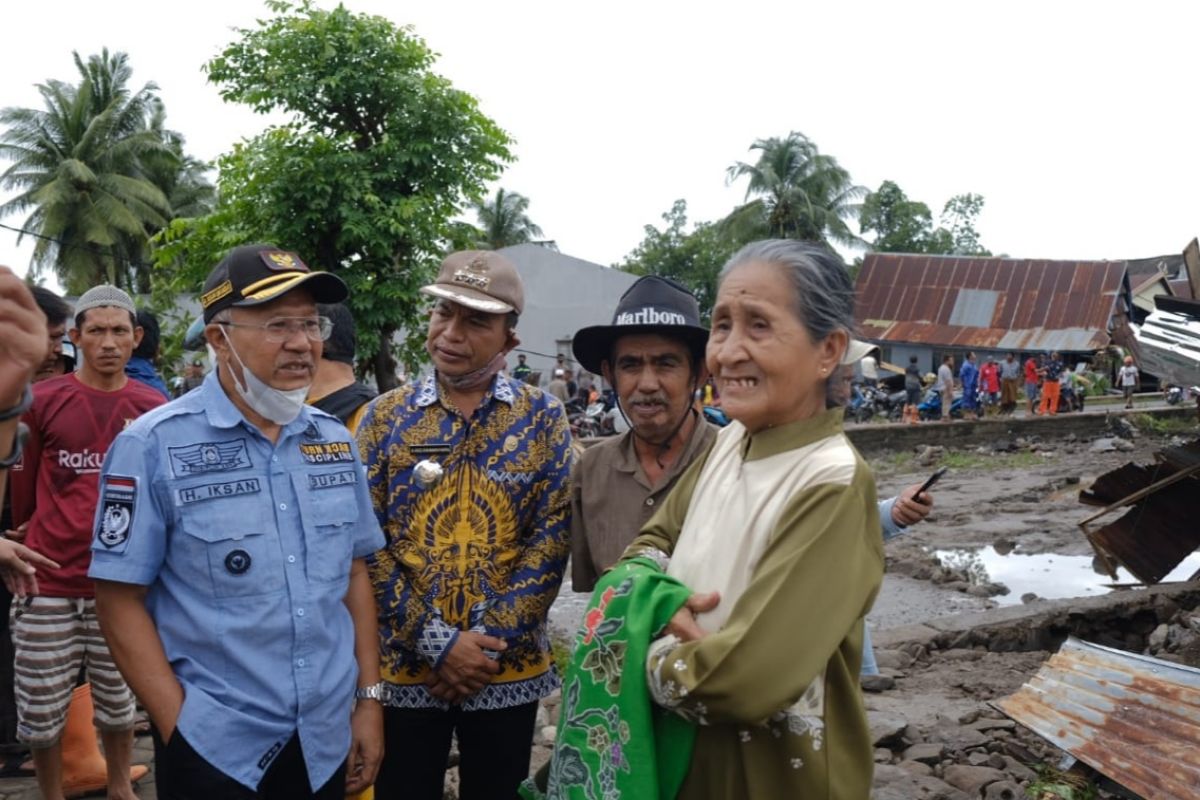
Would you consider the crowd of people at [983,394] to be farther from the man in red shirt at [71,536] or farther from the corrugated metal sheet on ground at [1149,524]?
the man in red shirt at [71,536]

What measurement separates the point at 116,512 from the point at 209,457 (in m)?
0.22

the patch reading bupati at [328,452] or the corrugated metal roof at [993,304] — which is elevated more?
the corrugated metal roof at [993,304]

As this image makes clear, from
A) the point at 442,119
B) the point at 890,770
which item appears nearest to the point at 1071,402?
the point at 442,119

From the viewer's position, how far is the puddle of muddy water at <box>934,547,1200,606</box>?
8.94 m

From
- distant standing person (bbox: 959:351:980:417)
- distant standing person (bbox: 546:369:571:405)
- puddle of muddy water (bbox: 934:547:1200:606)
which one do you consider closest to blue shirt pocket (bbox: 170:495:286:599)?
puddle of muddy water (bbox: 934:547:1200:606)

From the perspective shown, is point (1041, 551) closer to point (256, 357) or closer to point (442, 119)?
point (442, 119)

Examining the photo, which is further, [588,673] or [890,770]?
[890,770]

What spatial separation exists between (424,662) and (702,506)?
1192 millimetres

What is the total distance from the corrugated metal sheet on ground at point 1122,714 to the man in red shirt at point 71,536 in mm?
3764

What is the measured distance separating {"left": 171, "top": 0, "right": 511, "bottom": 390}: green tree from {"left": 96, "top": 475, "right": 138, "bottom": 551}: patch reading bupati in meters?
10.2

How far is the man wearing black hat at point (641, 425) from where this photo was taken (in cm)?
255

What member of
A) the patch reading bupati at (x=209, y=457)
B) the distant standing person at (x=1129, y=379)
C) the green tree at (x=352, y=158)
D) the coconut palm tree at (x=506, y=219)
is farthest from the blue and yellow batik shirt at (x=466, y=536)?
the coconut palm tree at (x=506, y=219)

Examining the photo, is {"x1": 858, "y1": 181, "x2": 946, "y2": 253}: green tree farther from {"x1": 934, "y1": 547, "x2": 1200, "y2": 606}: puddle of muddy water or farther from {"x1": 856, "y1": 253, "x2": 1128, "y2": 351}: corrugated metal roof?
{"x1": 934, "y1": 547, "x2": 1200, "y2": 606}: puddle of muddy water

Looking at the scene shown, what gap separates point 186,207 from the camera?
105ft
